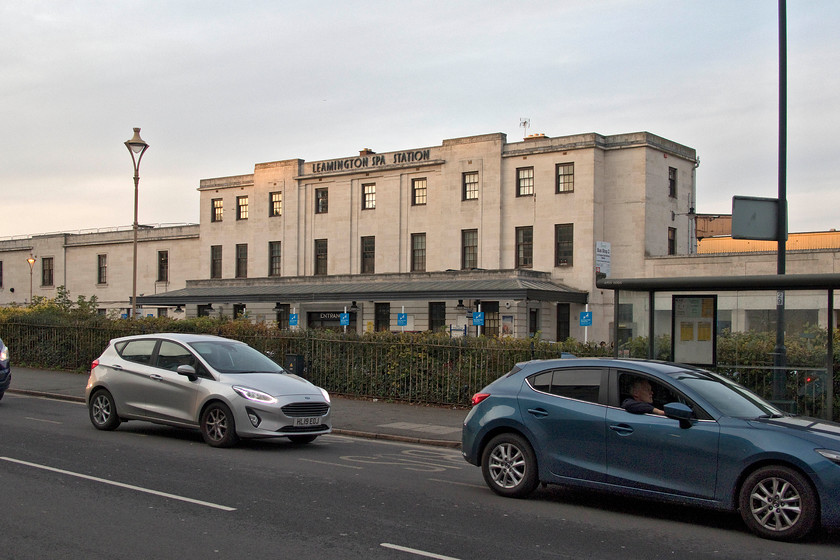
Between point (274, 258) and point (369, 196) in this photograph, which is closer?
point (369, 196)

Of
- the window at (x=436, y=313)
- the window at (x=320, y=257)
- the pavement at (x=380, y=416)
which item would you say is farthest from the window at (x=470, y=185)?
the pavement at (x=380, y=416)

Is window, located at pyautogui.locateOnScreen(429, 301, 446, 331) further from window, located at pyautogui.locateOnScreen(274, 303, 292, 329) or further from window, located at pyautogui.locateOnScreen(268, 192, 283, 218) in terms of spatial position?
window, located at pyautogui.locateOnScreen(268, 192, 283, 218)

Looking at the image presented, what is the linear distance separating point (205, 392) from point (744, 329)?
338 inches

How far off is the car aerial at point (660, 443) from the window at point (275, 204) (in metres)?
50.1

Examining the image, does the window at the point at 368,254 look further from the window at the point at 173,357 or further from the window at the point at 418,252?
the window at the point at 173,357

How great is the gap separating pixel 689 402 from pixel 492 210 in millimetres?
41185

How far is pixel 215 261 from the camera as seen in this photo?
6278cm

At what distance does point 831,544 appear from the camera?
25.8 ft

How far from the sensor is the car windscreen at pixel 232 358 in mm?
13469

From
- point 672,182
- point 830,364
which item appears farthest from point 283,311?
point 830,364

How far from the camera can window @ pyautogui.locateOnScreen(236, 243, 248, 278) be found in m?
61.0

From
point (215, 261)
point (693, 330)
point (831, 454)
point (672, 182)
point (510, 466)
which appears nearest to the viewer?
point (831, 454)

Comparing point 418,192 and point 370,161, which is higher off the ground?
point 370,161

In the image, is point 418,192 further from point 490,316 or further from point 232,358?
point 232,358
